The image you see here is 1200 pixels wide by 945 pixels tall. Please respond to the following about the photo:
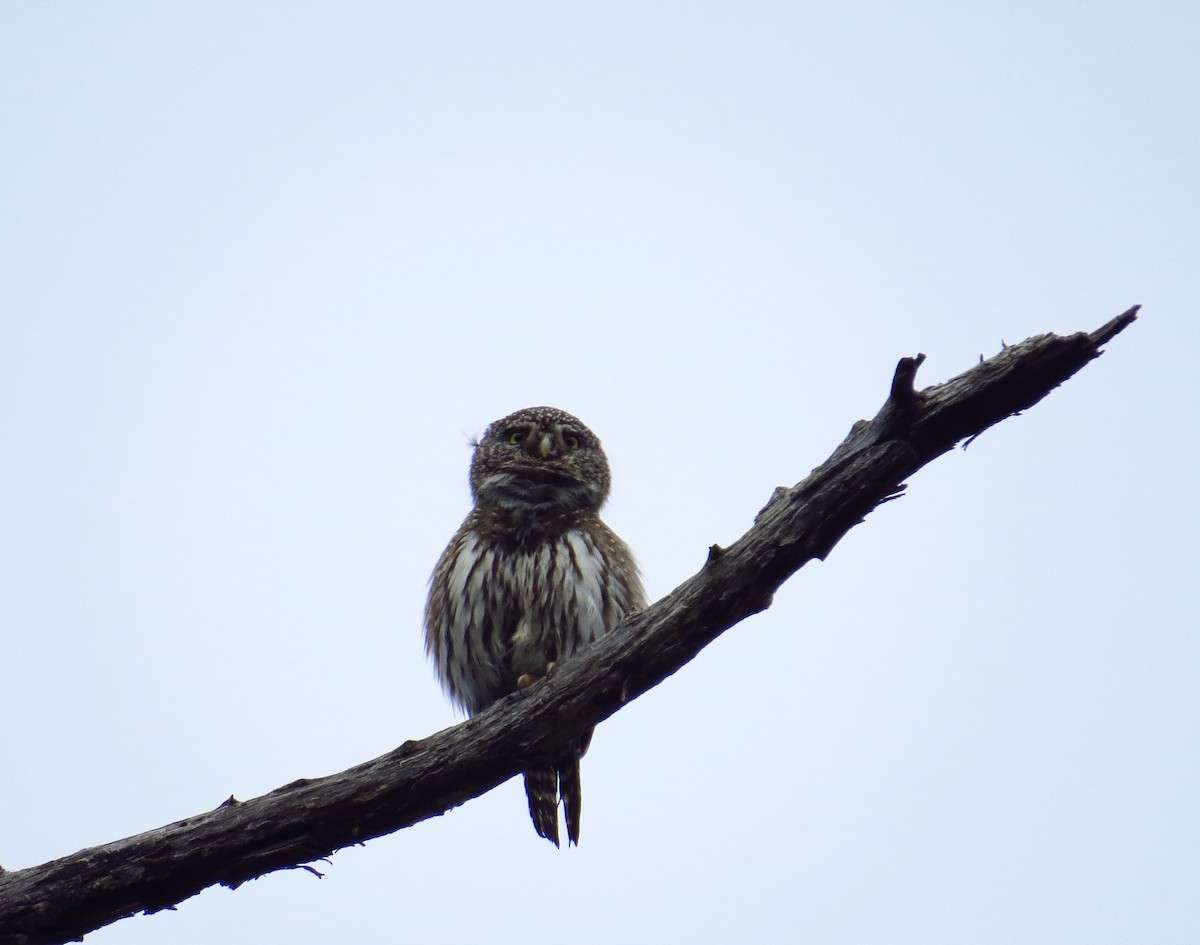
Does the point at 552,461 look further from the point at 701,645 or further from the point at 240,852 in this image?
the point at 240,852

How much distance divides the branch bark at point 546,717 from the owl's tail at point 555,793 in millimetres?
1243

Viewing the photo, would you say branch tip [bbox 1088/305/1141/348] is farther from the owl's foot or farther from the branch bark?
the owl's foot

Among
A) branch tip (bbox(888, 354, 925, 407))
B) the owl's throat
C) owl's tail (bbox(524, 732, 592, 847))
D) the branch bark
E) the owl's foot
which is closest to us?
branch tip (bbox(888, 354, 925, 407))

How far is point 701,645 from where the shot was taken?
3539 millimetres

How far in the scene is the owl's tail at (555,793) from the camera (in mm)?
4945

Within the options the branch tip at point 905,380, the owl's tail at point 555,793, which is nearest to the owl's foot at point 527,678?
the owl's tail at point 555,793

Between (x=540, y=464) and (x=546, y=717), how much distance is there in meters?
2.10

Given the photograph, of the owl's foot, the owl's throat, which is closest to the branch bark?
the owl's foot

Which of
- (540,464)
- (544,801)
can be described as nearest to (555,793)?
(544,801)

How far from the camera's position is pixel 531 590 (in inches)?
195

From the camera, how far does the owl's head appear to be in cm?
550

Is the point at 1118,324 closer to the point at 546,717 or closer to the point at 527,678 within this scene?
the point at 546,717

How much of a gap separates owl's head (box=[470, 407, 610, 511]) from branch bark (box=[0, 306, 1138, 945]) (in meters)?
1.87

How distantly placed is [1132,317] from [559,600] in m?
2.73
